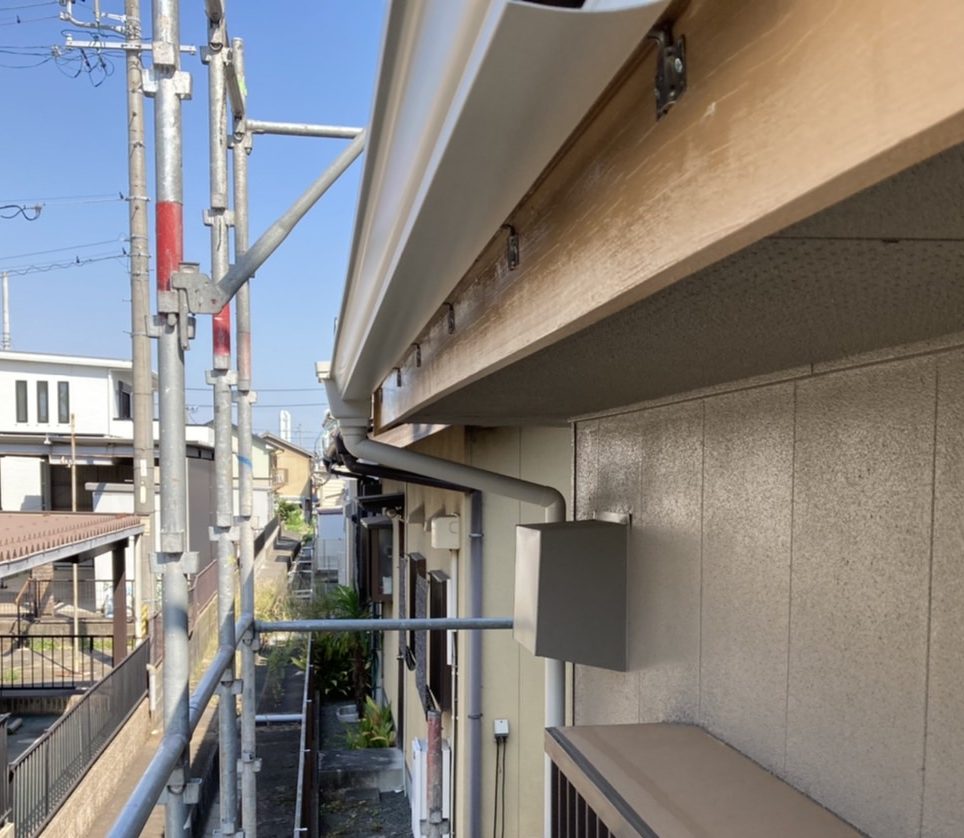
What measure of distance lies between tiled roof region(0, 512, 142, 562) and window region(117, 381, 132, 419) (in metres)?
10.8

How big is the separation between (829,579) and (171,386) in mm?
1877

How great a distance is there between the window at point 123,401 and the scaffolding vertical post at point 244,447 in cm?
1774

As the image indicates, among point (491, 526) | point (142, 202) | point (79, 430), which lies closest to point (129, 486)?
point (79, 430)

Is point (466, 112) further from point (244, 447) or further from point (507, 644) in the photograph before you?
point (244, 447)

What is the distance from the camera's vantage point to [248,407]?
192 inches

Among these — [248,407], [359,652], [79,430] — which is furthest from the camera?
[79,430]

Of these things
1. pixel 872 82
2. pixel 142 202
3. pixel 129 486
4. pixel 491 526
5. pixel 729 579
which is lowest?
pixel 129 486

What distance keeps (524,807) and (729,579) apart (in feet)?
8.49

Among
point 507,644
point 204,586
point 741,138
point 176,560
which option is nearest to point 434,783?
point 507,644

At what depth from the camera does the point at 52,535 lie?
27.5 ft

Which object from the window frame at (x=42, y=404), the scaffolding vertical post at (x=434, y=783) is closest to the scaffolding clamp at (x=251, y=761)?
the scaffolding vertical post at (x=434, y=783)

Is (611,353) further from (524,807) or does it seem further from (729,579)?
(524,807)

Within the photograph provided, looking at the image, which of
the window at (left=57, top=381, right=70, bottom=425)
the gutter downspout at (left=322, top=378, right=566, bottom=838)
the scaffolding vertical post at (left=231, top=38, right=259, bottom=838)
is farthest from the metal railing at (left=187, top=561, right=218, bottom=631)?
the window at (left=57, top=381, right=70, bottom=425)

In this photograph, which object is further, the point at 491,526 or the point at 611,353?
the point at 491,526
